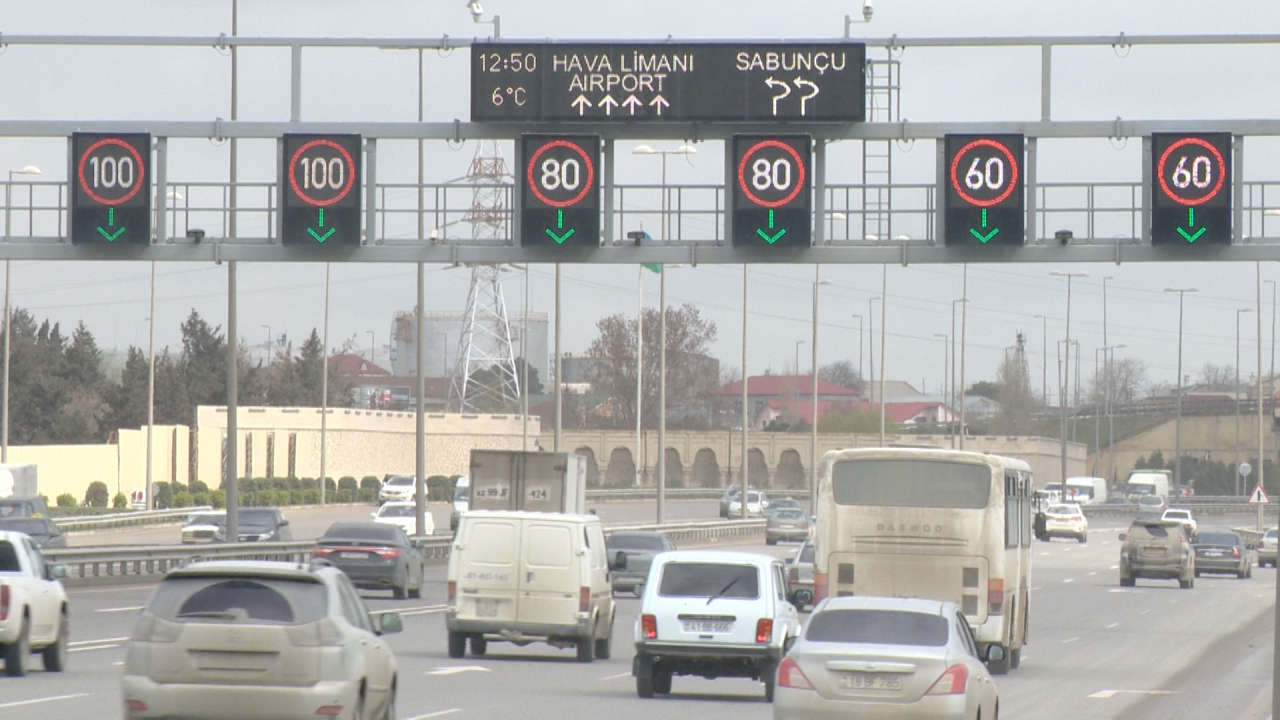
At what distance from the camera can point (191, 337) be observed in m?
132

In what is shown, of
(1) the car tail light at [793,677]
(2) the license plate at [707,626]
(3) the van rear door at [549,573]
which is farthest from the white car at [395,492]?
(1) the car tail light at [793,677]

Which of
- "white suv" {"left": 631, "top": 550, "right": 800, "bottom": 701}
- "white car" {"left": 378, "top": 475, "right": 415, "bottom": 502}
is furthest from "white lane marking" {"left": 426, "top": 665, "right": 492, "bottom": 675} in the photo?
"white car" {"left": 378, "top": 475, "right": 415, "bottom": 502}

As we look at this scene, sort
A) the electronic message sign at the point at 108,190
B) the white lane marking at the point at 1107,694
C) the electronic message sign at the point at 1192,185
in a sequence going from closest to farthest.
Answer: the white lane marking at the point at 1107,694
the electronic message sign at the point at 1192,185
the electronic message sign at the point at 108,190

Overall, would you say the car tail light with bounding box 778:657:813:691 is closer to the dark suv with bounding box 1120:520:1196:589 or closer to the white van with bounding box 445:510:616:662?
the white van with bounding box 445:510:616:662

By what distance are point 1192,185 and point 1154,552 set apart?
31.9 meters

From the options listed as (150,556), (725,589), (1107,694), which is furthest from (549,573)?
(150,556)

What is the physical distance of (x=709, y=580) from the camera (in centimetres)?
2336

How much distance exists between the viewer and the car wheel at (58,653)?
78.8 feet

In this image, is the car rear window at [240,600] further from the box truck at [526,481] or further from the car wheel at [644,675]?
the box truck at [526,481]

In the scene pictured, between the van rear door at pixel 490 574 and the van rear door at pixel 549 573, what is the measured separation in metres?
0.12

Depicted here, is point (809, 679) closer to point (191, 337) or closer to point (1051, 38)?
point (1051, 38)

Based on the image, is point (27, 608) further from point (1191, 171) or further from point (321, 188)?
point (1191, 171)

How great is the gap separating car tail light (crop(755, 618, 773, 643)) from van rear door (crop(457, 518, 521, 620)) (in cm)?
494

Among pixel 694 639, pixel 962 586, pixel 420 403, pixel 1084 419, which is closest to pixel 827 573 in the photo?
pixel 962 586
